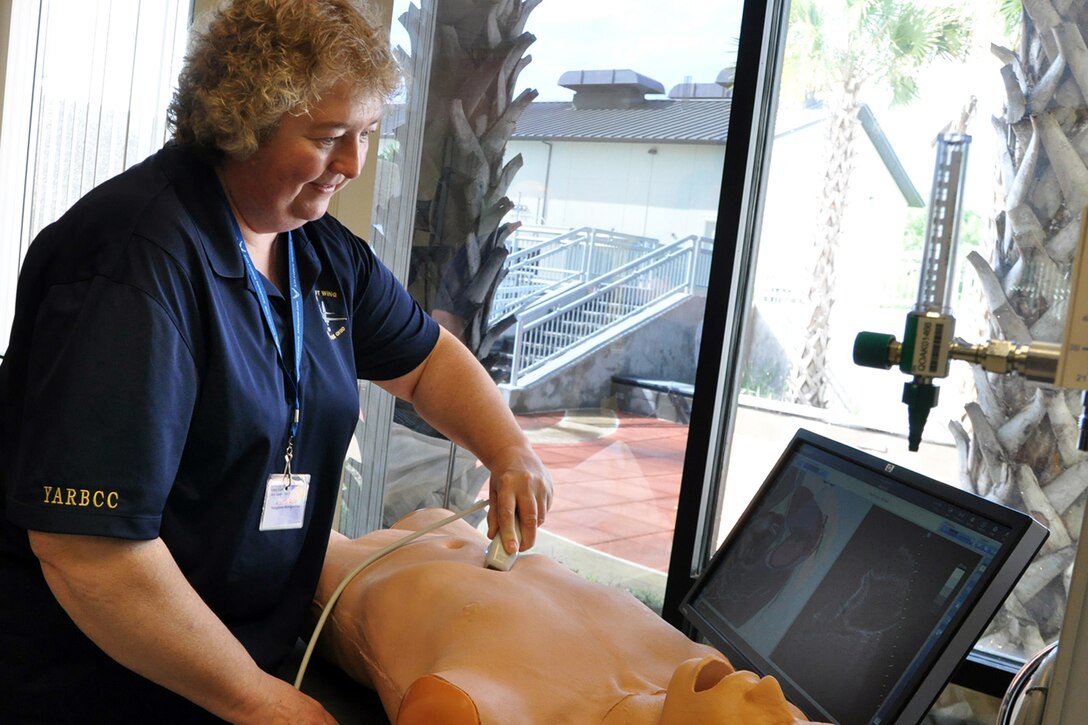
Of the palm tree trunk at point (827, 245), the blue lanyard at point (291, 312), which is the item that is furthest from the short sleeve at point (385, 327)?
the palm tree trunk at point (827, 245)

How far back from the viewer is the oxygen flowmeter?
77 cm

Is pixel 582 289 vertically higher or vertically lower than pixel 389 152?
lower

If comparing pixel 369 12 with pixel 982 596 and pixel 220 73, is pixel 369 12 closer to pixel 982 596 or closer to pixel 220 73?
pixel 220 73

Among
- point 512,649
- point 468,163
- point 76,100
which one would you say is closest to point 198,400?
point 512,649

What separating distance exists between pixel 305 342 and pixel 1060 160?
1139 mm

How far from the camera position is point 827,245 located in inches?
67.7

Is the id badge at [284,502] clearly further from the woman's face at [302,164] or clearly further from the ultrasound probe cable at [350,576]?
the woman's face at [302,164]

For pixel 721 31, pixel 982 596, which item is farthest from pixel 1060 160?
pixel 982 596

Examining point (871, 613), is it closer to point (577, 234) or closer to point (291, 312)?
point (291, 312)

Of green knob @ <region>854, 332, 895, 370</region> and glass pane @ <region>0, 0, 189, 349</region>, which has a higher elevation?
glass pane @ <region>0, 0, 189, 349</region>

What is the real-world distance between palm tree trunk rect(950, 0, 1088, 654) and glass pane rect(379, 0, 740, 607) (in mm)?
505

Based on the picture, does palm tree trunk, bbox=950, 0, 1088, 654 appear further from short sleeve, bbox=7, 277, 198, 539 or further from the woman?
short sleeve, bbox=7, 277, 198, 539

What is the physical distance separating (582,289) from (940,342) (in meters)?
1.28

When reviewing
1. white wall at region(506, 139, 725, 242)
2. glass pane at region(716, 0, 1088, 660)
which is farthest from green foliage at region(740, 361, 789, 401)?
white wall at region(506, 139, 725, 242)
